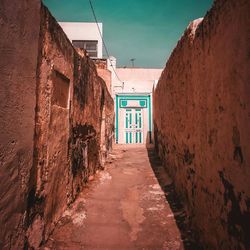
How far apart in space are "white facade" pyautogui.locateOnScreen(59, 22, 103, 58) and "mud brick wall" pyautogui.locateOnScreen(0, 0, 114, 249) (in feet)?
35.0

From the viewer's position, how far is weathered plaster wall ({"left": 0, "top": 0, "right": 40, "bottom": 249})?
144 cm

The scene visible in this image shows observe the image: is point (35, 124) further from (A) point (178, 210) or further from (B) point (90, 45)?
(B) point (90, 45)

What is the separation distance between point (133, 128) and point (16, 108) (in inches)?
368

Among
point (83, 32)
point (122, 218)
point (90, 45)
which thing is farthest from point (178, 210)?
point (83, 32)

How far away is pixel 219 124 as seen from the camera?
1695 mm

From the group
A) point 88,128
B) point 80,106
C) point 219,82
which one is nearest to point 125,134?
point 88,128

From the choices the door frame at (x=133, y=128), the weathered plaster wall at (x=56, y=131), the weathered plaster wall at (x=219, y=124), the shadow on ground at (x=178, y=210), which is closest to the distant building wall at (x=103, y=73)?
the door frame at (x=133, y=128)

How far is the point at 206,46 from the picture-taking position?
6.38 ft

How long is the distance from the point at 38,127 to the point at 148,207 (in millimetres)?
1978

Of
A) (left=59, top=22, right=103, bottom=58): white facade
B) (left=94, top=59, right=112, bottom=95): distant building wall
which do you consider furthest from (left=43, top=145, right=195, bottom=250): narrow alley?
(left=59, top=22, right=103, bottom=58): white facade

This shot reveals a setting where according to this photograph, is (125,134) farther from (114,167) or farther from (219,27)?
(219,27)

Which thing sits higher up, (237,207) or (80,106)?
(80,106)

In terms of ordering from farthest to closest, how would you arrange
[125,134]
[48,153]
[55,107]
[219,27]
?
[125,134], [55,107], [48,153], [219,27]

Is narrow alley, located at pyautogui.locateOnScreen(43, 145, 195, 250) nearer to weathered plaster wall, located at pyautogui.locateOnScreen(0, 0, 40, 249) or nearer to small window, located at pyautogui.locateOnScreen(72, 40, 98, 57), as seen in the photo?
weathered plaster wall, located at pyautogui.locateOnScreen(0, 0, 40, 249)
